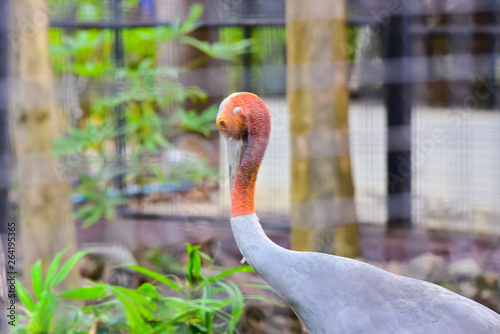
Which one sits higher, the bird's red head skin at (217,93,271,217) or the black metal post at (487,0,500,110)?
the black metal post at (487,0,500,110)

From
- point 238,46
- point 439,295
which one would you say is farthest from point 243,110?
point 238,46

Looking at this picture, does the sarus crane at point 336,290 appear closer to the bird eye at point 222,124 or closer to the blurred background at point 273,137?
the bird eye at point 222,124

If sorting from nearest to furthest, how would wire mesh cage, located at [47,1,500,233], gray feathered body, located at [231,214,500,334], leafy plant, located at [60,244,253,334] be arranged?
gray feathered body, located at [231,214,500,334]
leafy plant, located at [60,244,253,334]
wire mesh cage, located at [47,1,500,233]

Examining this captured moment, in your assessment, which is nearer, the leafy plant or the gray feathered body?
the gray feathered body

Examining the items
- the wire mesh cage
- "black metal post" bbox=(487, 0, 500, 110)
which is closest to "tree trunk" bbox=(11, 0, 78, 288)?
the wire mesh cage

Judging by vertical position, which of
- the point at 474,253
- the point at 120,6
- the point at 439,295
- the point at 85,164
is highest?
the point at 120,6

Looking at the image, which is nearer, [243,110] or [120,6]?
[243,110]

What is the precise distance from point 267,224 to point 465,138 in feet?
3.83

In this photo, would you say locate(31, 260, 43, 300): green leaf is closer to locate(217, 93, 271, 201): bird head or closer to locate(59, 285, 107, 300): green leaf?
locate(59, 285, 107, 300): green leaf

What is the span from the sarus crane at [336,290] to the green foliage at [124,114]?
3.39ft

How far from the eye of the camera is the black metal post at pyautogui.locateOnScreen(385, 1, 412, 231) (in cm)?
305

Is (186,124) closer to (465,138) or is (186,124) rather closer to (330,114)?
(330,114)

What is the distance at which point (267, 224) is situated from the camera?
3107mm

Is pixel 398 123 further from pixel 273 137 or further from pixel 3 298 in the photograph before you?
pixel 3 298
